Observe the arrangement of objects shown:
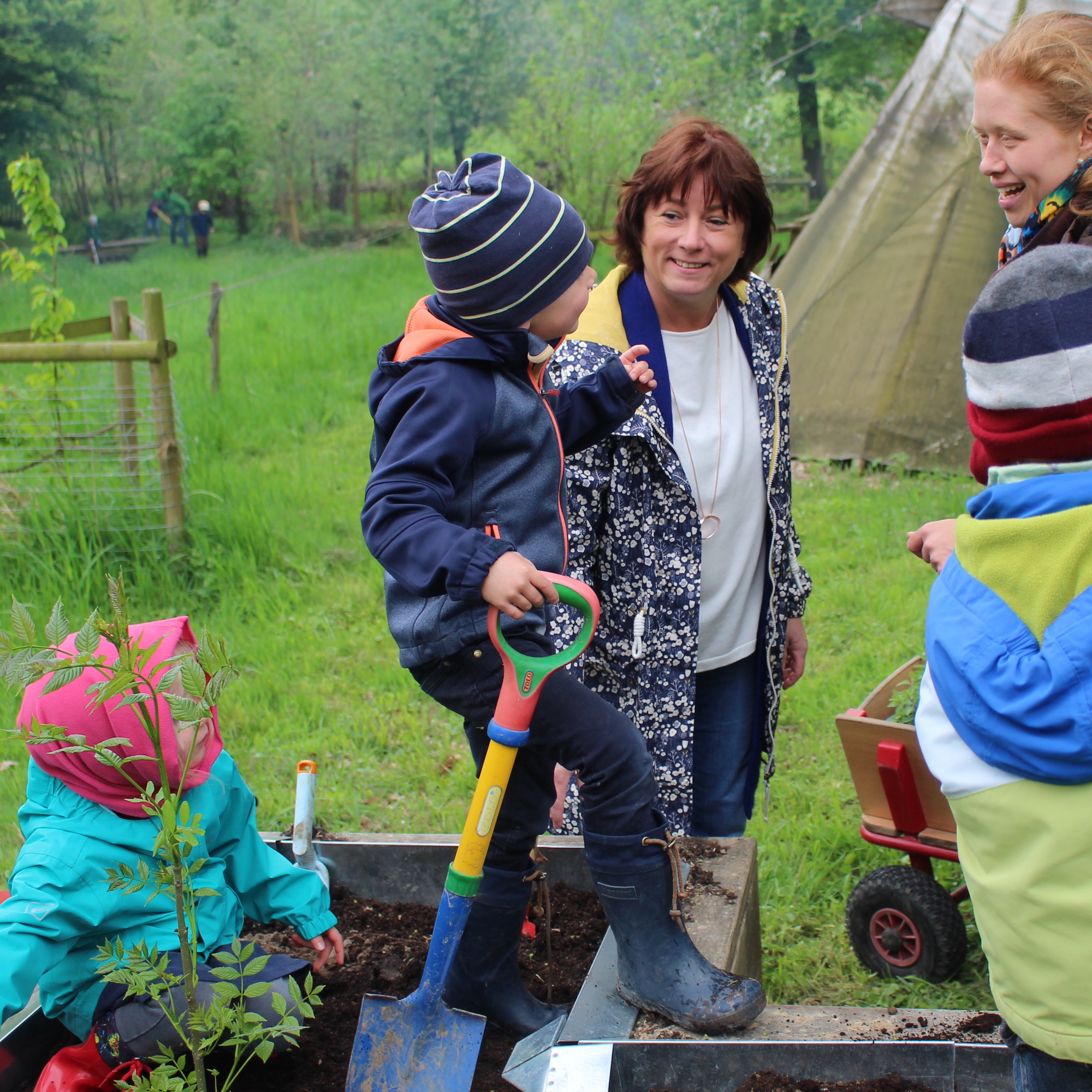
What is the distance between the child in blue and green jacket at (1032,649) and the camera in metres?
1.21

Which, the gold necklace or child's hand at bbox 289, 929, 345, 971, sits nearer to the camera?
child's hand at bbox 289, 929, 345, 971

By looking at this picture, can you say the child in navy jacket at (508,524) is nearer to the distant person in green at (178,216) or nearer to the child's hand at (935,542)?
the child's hand at (935,542)

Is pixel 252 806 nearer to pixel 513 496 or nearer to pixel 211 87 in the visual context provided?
pixel 513 496

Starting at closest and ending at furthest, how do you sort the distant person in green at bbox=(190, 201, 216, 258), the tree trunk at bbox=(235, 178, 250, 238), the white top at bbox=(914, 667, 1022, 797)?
1. the white top at bbox=(914, 667, 1022, 797)
2. the distant person in green at bbox=(190, 201, 216, 258)
3. the tree trunk at bbox=(235, 178, 250, 238)

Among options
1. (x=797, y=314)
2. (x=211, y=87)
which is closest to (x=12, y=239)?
(x=211, y=87)

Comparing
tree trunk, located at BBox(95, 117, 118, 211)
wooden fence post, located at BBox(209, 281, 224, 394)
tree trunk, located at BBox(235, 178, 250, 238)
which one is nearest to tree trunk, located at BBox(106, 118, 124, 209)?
tree trunk, located at BBox(95, 117, 118, 211)

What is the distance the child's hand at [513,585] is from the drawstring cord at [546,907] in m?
0.73

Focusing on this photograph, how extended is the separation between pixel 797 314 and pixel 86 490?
4.66 meters

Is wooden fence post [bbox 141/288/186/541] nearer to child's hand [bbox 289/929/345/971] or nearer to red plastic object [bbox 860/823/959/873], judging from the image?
child's hand [bbox 289/929/345/971]

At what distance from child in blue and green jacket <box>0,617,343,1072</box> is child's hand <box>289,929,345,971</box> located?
119 millimetres

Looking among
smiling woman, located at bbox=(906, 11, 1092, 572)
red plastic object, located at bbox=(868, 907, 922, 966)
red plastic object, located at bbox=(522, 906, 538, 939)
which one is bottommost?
red plastic object, located at bbox=(868, 907, 922, 966)

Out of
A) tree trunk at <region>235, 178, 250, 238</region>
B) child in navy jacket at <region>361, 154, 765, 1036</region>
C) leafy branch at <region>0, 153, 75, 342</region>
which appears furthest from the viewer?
tree trunk at <region>235, 178, 250, 238</region>

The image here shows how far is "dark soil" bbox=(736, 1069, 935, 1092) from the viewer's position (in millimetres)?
1721

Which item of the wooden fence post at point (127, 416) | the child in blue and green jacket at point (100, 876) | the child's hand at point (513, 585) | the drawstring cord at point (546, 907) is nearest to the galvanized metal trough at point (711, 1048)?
the drawstring cord at point (546, 907)
